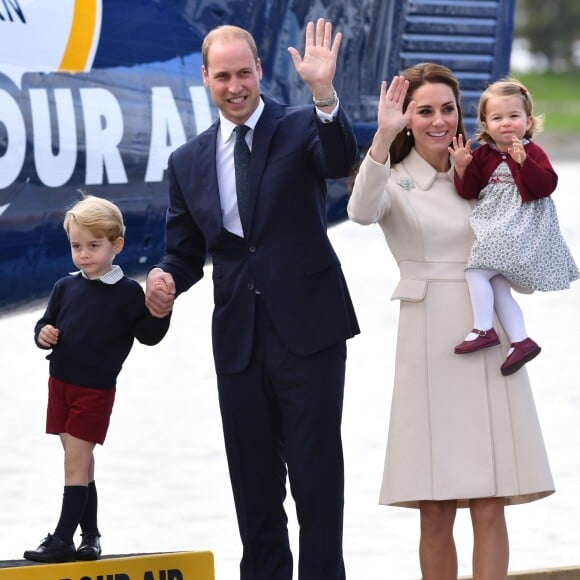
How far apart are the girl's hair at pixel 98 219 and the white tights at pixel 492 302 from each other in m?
1.01

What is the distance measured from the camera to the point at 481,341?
13.9 feet

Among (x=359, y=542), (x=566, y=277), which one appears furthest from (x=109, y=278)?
(x=359, y=542)

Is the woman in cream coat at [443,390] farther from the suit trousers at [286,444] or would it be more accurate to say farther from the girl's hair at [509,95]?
the suit trousers at [286,444]

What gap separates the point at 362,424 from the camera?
11.2 m

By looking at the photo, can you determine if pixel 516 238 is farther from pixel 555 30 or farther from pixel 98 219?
pixel 555 30

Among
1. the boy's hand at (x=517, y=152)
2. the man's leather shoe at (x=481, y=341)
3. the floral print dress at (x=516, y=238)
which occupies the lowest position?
the man's leather shoe at (x=481, y=341)

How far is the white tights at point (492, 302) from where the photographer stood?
168 inches

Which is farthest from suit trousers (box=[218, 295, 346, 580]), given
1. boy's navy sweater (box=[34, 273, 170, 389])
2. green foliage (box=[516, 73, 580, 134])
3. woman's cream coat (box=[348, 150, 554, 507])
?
green foliage (box=[516, 73, 580, 134])

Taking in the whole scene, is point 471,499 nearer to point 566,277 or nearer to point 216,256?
point 566,277

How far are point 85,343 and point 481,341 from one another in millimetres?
1116

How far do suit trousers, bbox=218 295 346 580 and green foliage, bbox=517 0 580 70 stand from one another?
5172cm

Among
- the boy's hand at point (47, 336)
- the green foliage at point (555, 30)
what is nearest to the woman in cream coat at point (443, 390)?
the boy's hand at point (47, 336)

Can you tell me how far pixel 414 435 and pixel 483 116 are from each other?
93cm

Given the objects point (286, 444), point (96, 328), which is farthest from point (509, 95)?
point (96, 328)
